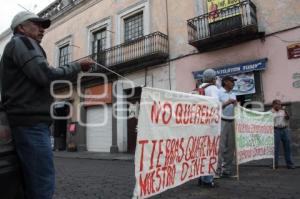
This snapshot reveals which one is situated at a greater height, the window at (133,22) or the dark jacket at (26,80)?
the window at (133,22)

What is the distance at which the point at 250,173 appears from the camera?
25.3 feet

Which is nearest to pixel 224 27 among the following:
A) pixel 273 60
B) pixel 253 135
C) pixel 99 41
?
pixel 273 60

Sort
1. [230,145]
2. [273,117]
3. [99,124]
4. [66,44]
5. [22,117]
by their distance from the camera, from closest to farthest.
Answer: [22,117] < [230,145] < [273,117] < [99,124] < [66,44]

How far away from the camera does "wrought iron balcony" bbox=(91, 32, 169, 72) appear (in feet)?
54.1

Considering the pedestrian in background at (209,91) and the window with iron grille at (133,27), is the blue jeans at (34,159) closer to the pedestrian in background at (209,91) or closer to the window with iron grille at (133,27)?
the pedestrian in background at (209,91)

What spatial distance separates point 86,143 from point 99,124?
1.52 m

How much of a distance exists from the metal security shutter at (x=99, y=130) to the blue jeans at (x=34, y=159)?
16.3 m

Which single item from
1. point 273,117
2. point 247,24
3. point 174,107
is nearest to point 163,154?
point 174,107

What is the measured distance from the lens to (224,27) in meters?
14.1

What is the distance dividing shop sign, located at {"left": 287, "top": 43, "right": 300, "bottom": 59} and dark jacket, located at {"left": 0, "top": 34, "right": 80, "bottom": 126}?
10803 mm

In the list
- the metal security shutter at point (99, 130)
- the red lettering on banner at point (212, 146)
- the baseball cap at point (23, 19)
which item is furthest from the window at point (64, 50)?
the baseball cap at point (23, 19)

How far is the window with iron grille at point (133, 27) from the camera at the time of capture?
18484 millimetres

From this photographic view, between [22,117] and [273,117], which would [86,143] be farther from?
[22,117]

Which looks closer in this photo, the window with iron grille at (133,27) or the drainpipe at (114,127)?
the drainpipe at (114,127)
